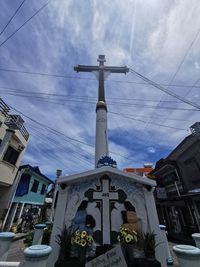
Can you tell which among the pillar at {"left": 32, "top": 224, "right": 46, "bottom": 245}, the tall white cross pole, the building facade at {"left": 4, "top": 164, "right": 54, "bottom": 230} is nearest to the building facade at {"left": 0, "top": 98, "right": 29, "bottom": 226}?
the building facade at {"left": 4, "top": 164, "right": 54, "bottom": 230}

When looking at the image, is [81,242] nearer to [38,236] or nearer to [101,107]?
[38,236]

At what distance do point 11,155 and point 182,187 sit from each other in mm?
18769

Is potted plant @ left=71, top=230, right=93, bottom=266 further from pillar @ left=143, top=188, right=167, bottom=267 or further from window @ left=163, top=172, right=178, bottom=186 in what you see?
window @ left=163, top=172, right=178, bottom=186

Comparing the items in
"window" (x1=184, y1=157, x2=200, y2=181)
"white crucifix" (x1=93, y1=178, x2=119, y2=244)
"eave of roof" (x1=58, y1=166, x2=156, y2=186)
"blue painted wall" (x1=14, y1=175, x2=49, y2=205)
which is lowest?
"white crucifix" (x1=93, y1=178, x2=119, y2=244)

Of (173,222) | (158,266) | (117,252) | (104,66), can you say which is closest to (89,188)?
(117,252)

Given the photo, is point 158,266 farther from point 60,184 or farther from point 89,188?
point 60,184

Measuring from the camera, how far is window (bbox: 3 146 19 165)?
14.9 metres

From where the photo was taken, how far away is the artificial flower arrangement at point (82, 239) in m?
4.03

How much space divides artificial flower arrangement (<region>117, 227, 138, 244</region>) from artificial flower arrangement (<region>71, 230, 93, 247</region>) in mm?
864

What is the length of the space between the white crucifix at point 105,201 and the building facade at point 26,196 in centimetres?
1422

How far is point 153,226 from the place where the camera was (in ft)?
15.3

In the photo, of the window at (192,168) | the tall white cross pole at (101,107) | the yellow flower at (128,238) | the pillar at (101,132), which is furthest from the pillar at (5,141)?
the window at (192,168)

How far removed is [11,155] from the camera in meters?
15.6

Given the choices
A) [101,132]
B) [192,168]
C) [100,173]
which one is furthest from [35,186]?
[192,168]
